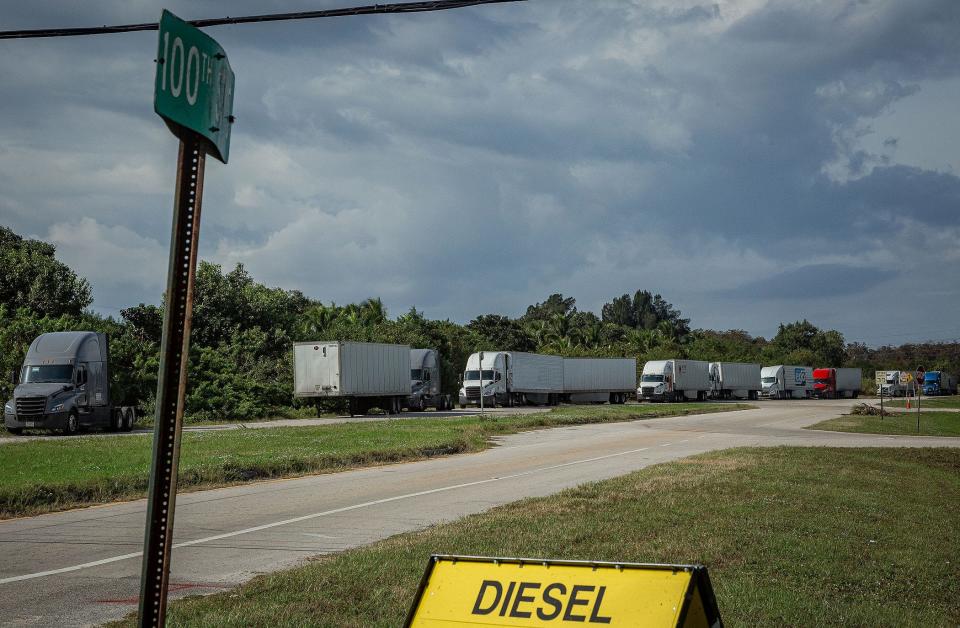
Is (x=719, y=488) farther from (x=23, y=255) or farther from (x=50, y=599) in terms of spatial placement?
(x=23, y=255)

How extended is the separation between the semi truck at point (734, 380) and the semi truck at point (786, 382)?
1.60 metres

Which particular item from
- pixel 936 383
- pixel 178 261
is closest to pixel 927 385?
pixel 936 383

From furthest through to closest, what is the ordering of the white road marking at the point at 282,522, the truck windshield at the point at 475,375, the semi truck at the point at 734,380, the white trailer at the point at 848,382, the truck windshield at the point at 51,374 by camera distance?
the white trailer at the point at 848,382 < the semi truck at the point at 734,380 < the truck windshield at the point at 475,375 < the truck windshield at the point at 51,374 < the white road marking at the point at 282,522

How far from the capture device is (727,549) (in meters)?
9.55

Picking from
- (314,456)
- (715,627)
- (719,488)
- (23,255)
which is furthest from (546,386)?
(715,627)

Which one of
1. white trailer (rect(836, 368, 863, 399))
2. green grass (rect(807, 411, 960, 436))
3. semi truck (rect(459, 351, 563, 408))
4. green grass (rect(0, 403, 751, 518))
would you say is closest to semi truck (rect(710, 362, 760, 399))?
white trailer (rect(836, 368, 863, 399))

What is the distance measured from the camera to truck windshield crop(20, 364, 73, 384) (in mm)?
33844

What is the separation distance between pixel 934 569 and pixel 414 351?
1987 inches

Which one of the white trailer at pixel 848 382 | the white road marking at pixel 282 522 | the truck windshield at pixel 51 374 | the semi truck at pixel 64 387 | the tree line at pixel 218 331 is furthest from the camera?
the white trailer at pixel 848 382

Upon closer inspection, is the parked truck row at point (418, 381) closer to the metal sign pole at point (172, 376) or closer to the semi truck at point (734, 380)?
the semi truck at point (734, 380)

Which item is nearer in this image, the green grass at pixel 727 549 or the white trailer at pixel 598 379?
the green grass at pixel 727 549

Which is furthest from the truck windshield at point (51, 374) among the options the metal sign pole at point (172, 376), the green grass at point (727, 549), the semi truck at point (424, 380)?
the metal sign pole at point (172, 376)

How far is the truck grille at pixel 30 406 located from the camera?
33.1m

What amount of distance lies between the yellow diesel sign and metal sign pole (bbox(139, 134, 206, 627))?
1251mm
